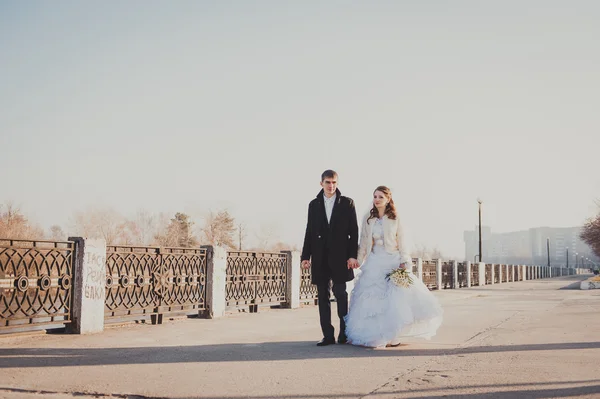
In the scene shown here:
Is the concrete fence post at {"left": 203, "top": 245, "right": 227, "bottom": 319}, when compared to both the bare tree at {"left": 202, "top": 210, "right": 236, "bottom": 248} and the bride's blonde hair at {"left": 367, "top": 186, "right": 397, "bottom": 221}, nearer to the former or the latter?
the bride's blonde hair at {"left": 367, "top": 186, "right": 397, "bottom": 221}

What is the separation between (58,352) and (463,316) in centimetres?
816

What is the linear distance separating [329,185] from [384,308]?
64.3 inches

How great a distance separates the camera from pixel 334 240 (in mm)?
7582

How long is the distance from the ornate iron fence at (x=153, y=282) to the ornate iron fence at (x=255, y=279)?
42.7 inches

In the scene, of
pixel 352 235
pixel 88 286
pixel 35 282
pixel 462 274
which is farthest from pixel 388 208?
pixel 462 274

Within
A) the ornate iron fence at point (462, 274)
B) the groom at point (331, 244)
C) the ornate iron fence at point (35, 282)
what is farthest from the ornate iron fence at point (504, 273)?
the ornate iron fence at point (35, 282)

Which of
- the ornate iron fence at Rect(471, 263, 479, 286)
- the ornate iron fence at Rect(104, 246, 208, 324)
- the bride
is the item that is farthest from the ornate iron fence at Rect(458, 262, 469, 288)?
the bride

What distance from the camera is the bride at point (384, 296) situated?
725 centimetres

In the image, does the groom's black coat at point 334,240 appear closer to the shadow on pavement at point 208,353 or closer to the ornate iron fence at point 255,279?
the shadow on pavement at point 208,353

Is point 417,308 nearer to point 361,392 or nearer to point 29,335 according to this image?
point 361,392

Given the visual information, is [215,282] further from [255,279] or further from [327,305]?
[327,305]

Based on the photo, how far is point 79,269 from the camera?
9.02 meters

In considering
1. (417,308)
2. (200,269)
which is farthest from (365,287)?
(200,269)

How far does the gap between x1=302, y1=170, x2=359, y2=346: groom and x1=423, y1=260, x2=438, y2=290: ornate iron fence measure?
20.2 metres
